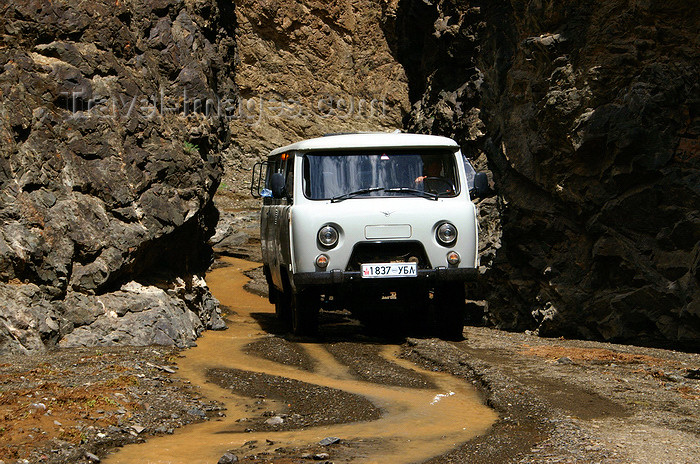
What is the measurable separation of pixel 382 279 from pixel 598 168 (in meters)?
4.54

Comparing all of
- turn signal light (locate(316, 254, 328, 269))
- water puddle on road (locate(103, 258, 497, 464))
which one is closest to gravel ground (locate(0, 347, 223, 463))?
water puddle on road (locate(103, 258, 497, 464))

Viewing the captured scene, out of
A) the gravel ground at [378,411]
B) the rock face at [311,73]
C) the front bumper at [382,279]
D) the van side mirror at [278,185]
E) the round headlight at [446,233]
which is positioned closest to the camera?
the gravel ground at [378,411]

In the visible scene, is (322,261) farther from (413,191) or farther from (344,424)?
(344,424)

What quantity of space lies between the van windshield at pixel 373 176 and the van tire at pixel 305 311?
1.38 m

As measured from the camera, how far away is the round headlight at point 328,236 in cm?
1062

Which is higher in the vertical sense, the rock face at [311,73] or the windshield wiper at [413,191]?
the rock face at [311,73]

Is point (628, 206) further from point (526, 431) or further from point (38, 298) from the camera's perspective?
point (38, 298)

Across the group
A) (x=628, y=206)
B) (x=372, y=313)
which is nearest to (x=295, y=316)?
(x=372, y=313)

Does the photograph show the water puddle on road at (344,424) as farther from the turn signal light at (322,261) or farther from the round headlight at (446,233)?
the round headlight at (446,233)

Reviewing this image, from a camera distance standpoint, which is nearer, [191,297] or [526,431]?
[526,431]

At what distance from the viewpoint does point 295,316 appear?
11.8 metres

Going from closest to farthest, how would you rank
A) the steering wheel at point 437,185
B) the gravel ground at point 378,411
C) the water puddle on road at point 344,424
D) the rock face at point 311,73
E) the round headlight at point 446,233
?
1. the gravel ground at point 378,411
2. the water puddle on road at point 344,424
3. the round headlight at point 446,233
4. the steering wheel at point 437,185
5. the rock face at point 311,73

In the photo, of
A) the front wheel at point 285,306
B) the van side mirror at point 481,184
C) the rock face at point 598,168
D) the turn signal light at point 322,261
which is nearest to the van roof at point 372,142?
the van side mirror at point 481,184

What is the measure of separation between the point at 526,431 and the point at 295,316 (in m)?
6.09
